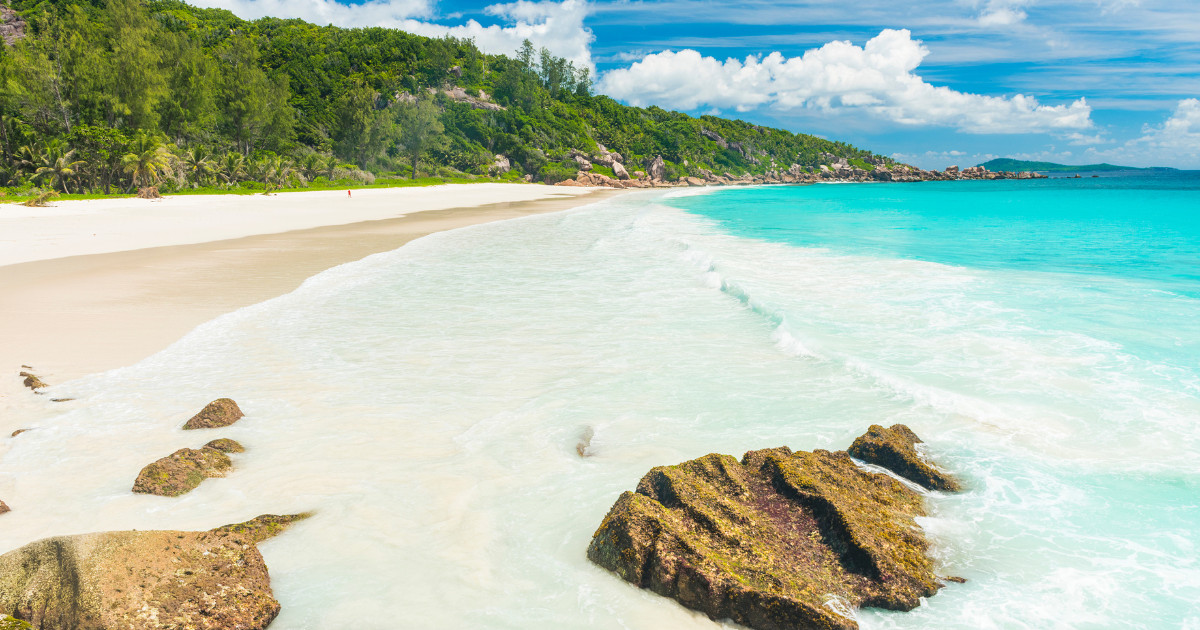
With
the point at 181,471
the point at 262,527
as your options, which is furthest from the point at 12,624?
the point at 181,471

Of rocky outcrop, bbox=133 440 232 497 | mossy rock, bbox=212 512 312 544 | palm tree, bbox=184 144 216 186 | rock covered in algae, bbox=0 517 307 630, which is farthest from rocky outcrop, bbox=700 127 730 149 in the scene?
rock covered in algae, bbox=0 517 307 630

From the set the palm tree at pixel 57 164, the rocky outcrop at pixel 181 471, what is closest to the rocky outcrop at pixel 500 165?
the palm tree at pixel 57 164

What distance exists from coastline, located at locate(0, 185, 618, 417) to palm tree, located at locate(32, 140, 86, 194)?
6.98 m

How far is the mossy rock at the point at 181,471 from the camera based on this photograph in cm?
558

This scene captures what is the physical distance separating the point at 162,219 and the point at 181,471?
3090 centimetres

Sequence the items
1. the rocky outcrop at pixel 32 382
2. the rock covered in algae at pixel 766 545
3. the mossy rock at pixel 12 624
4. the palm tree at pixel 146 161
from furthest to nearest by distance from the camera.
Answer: the palm tree at pixel 146 161 < the rocky outcrop at pixel 32 382 < the rock covered in algae at pixel 766 545 < the mossy rock at pixel 12 624

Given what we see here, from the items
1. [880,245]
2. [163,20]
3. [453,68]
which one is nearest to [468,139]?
[453,68]

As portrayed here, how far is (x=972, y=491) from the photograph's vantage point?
6.13 m

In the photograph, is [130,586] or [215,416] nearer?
[130,586]

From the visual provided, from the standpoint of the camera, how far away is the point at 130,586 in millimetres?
3633

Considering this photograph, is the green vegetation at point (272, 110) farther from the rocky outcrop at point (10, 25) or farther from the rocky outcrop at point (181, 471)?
the rocky outcrop at point (181, 471)

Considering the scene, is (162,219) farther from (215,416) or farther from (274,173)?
(215,416)

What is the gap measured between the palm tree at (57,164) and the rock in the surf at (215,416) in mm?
43166

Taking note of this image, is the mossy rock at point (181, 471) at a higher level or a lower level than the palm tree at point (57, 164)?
lower
